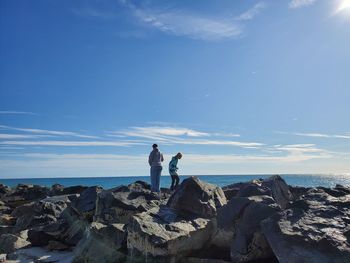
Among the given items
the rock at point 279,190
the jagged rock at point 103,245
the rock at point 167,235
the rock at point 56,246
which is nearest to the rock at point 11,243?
the rock at point 56,246

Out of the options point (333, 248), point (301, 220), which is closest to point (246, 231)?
point (301, 220)

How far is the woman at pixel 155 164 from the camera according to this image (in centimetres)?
1873

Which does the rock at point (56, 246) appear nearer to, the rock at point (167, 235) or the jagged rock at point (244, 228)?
the rock at point (167, 235)

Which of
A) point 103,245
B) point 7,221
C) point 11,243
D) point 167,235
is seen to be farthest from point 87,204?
point 167,235

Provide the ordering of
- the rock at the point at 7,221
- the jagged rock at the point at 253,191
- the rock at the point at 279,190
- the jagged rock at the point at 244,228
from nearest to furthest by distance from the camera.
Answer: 1. the jagged rock at the point at 244,228
2. the jagged rock at the point at 253,191
3. the rock at the point at 279,190
4. the rock at the point at 7,221

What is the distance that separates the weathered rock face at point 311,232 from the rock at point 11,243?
8.10 meters

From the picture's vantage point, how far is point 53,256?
11.4 metres

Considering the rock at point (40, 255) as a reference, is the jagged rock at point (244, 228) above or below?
above

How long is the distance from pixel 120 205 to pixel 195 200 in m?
3.02

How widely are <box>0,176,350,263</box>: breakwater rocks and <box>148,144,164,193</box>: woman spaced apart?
4823 mm

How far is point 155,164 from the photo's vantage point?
Answer: 18797 mm

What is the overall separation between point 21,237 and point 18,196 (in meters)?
18.2

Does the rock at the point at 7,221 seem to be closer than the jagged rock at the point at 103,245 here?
No

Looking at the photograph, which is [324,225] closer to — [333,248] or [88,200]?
[333,248]
